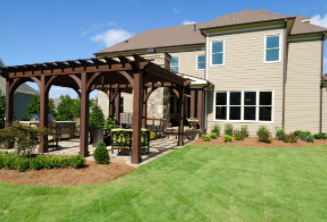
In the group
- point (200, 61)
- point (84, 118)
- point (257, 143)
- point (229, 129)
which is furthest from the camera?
point (200, 61)

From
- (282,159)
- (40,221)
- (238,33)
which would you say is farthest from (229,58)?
(40,221)

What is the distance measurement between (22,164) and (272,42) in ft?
39.8

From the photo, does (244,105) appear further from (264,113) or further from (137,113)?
(137,113)

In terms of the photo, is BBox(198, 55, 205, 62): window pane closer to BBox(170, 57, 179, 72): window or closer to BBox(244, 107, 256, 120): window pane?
BBox(170, 57, 179, 72): window

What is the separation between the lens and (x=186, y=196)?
3973 mm

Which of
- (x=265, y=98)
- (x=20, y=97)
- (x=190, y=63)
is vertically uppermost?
(x=190, y=63)

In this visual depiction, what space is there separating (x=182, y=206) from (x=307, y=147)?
822 cm

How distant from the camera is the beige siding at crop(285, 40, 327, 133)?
1146cm

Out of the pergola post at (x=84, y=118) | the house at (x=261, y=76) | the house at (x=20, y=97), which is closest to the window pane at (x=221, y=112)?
the house at (x=261, y=76)

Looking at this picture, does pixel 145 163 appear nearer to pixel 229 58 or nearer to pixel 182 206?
pixel 182 206

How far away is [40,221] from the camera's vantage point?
305 centimetres

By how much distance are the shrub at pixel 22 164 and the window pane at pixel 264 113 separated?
10.6 metres

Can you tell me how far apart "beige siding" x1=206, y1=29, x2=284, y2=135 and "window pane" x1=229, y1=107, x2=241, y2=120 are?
0.33 meters

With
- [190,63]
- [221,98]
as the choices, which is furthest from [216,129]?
[190,63]
